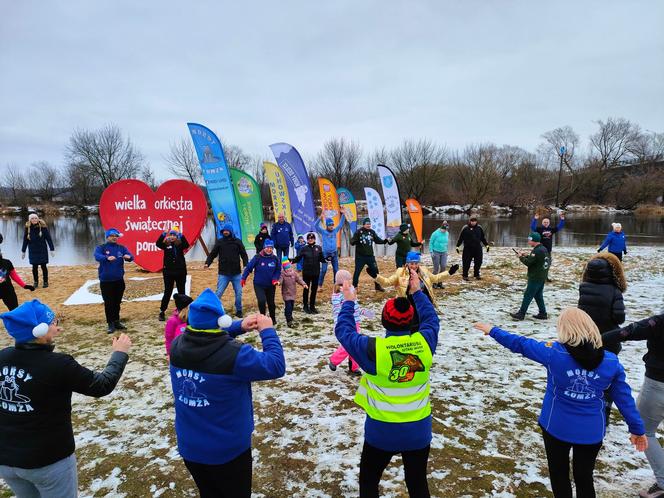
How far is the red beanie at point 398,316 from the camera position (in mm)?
2033

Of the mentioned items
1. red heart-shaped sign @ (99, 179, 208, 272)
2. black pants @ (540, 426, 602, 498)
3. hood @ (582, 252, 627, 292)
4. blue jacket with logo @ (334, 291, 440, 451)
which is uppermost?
red heart-shaped sign @ (99, 179, 208, 272)

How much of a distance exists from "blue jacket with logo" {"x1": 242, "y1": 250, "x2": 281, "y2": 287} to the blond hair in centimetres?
479

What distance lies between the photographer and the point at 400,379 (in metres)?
1.97

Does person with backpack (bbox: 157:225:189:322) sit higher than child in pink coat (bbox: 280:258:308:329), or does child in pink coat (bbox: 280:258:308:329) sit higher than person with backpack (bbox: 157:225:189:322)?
person with backpack (bbox: 157:225:189:322)

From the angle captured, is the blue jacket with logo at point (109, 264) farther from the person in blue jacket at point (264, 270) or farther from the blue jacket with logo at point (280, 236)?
the blue jacket with logo at point (280, 236)

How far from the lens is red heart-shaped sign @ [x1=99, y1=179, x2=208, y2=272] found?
991 cm

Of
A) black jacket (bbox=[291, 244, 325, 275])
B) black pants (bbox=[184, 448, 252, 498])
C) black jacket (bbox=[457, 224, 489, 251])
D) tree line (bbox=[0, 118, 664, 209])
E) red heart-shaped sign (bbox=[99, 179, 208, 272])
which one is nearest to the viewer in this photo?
black pants (bbox=[184, 448, 252, 498])

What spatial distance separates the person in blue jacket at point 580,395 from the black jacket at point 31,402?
2650 millimetres

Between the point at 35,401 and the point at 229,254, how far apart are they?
5.15m

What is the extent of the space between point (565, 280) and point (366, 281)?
5.44m

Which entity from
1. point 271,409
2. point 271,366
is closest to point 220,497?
point 271,366

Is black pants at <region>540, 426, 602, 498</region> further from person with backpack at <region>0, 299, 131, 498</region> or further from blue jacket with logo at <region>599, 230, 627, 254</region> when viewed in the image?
blue jacket with logo at <region>599, 230, 627, 254</region>

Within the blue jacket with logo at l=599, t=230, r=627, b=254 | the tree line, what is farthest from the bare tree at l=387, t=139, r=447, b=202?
the blue jacket with logo at l=599, t=230, r=627, b=254

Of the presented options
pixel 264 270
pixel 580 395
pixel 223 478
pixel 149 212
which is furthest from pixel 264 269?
pixel 149 212
